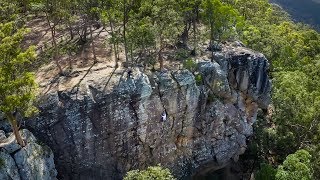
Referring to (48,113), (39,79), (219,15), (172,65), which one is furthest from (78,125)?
(219,15)

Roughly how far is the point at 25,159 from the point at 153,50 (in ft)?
58.4

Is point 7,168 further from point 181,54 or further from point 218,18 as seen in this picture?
point 218,18

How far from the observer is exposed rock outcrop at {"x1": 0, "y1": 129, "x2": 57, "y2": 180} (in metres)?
27.6

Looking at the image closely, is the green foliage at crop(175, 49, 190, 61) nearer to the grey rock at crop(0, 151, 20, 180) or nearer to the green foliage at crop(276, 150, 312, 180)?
the green foliage at crop(276, 150, 312, 180)

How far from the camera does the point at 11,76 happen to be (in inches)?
1025

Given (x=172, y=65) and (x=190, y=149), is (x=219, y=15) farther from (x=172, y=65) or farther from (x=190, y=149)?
(x=190, y=149)

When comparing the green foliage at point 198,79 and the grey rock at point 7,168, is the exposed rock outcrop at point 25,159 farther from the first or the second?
the green foliage at point 198,79

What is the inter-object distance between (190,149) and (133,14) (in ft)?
50.3

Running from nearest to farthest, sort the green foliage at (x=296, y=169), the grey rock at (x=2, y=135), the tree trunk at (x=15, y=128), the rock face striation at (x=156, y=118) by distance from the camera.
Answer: the tree trunk at (x=15, y=128) < the grey rock at (x=2, y=135) < the rock face striation at (x=156, y=118) < the green foliage at (x=296, y=169)

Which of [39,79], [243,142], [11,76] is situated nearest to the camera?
[11,76]

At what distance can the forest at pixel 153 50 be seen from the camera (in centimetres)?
2759

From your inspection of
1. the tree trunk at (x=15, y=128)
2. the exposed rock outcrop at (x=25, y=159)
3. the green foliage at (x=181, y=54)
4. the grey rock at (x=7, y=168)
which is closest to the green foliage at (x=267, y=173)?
the green foliage at (x=181, y=54)

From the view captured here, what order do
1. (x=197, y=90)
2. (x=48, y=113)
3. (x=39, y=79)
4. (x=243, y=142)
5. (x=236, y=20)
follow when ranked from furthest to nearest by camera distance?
1. (x=236, y=20)
2. (x=243, y=142)
3. (x=197, y=90)
4. (x=39, y=79)
5. (x=48, y=113)

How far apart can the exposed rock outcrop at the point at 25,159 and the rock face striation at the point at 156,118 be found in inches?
62.5
